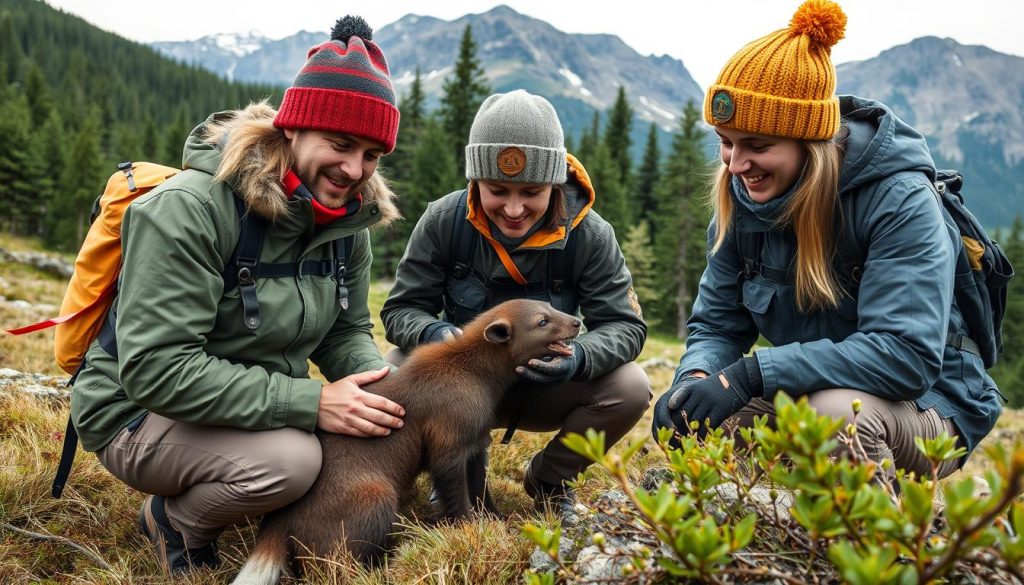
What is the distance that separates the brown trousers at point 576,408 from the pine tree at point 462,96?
136ft

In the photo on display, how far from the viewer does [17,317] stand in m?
14.7

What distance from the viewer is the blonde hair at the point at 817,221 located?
4031 mm

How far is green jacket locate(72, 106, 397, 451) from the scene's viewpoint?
11.8ft

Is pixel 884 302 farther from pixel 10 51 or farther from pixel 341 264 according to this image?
pixel 10 51

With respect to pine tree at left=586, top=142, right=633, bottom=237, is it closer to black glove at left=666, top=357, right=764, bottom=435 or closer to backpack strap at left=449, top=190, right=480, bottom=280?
backpack strap at left=449, top=190, right=480, bottom=280

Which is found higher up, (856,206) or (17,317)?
(856,206)

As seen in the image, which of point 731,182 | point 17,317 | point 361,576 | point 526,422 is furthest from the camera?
point 17,317

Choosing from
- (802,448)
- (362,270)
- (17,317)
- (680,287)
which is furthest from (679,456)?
(680,287)

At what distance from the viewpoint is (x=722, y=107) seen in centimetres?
407

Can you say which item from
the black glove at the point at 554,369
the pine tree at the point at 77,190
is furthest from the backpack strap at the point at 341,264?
the pine tree at the point at 77,190

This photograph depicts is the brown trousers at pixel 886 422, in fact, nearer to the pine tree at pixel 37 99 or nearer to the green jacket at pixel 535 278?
the green jacket at pixel 535 278

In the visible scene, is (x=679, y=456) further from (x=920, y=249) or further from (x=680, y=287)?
(x=680, y=287)

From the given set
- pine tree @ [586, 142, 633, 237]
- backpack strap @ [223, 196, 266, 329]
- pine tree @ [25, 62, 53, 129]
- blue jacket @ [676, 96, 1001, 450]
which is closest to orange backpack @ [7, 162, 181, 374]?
backpack strap @ [223, 196, 266, 329]

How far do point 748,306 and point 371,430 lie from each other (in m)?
2.70
